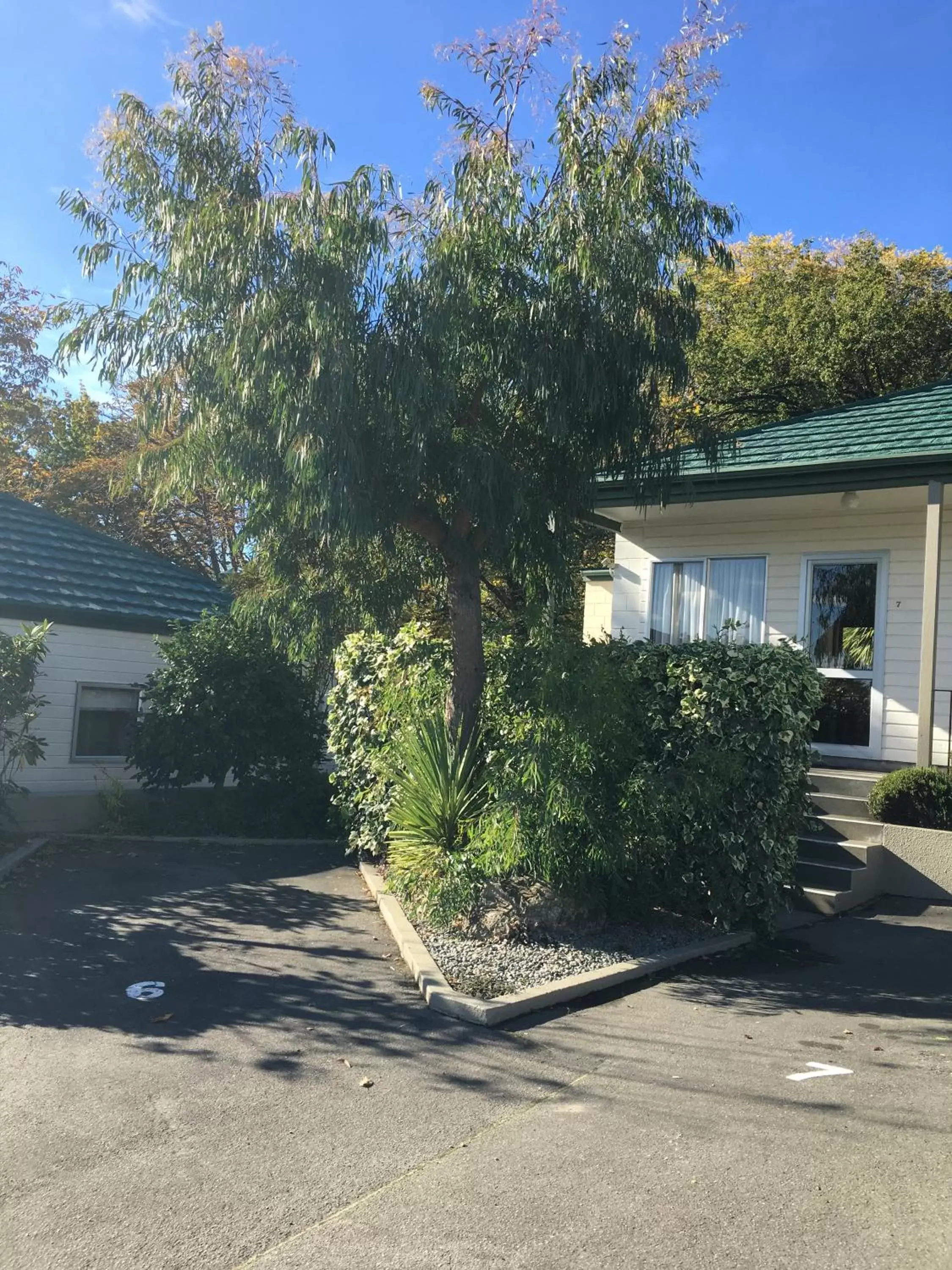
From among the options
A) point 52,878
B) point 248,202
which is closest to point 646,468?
point 248,202

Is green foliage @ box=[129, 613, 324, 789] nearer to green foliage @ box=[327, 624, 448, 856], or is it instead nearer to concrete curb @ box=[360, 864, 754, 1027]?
green foliage @ box=[327, 624, 448, 856]

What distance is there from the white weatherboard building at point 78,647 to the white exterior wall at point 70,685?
0.04 ft

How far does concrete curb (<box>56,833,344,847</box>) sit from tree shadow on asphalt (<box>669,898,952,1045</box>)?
585 centimetres

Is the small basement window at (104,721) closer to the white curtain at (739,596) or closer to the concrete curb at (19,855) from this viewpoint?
the concrete curb at (19,855)

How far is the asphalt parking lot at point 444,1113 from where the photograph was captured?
11.7 feet

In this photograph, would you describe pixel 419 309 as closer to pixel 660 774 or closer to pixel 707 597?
pixel 660 774

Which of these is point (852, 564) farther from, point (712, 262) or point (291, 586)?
point (291, 586)

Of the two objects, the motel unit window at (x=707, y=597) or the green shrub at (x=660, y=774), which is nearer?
the green shrub at (x=660, y=774)

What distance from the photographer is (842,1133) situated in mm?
4426

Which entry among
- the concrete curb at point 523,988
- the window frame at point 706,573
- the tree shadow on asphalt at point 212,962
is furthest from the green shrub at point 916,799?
the tree shadow on asphalt at point 212,962

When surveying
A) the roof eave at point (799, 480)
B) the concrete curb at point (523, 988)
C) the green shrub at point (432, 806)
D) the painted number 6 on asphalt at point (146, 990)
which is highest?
the roof eave at point (799, 480)

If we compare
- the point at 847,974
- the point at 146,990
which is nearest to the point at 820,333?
the point at 847,974

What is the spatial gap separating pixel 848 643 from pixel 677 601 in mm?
2339

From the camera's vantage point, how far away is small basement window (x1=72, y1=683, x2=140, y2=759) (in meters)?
12.8
